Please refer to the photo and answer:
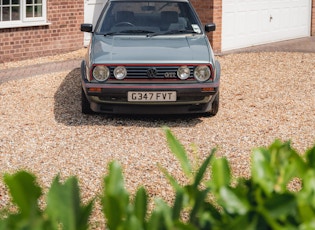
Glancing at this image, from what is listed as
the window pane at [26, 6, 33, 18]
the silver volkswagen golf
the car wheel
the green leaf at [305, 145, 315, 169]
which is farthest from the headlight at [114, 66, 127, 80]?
the green leaf at [305, 145, 315, 169]

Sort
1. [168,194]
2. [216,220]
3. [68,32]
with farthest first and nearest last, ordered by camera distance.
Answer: [68,32] → [168,194] → [216,220]

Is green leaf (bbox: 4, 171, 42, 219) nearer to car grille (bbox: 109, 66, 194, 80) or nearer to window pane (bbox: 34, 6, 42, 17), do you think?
car grille (bbox: 109, 66, 194, 80)

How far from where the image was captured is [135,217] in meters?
1.38

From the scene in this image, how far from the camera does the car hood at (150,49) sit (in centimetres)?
875

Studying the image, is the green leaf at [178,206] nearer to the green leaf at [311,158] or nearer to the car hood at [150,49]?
the green leaf at [311,158]

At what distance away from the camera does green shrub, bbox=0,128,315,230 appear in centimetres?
137

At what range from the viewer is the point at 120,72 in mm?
8703

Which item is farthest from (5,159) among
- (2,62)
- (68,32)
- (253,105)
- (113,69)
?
(68,32)

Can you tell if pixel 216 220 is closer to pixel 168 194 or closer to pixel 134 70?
pixel 168 194

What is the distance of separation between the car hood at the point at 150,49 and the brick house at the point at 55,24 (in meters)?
5.05

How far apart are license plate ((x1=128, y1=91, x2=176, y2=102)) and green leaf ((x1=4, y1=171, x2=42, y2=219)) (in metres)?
7.28

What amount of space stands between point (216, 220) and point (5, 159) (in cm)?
590

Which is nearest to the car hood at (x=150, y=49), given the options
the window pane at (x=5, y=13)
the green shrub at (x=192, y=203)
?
the window pane at (x=5, y=13)

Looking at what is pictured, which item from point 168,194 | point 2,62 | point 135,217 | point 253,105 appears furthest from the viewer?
point 2,62
